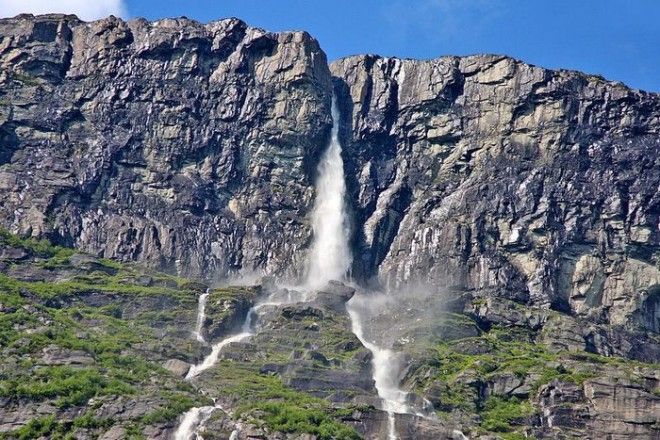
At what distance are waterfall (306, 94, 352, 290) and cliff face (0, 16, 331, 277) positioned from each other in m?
2.16

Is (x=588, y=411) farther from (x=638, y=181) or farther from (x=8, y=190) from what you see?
(x=8, y=190)

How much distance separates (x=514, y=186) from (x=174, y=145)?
155ft

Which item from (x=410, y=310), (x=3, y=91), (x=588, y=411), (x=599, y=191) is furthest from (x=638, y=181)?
(x=3, y=91)

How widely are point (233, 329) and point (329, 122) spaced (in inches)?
1670

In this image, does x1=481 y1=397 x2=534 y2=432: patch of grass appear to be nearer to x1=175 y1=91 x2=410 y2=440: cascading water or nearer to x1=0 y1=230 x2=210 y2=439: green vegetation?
x1=175 y1=91 x2=410 y2=440: cascading water

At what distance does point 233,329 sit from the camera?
163375mm

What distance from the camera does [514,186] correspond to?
7259 inches

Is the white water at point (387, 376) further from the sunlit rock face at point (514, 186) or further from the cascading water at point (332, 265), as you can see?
the sunlit rock face at point (514, 186)

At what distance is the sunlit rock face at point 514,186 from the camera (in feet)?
580

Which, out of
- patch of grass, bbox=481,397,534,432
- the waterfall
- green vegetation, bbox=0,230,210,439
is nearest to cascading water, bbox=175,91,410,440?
the waterfall

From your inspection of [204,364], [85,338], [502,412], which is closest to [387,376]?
[502,412]

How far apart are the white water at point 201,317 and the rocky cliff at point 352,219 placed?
51.4 inches

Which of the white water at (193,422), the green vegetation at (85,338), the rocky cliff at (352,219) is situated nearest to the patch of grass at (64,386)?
the green vegetation at (85,338)

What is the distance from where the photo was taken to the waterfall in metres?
186
